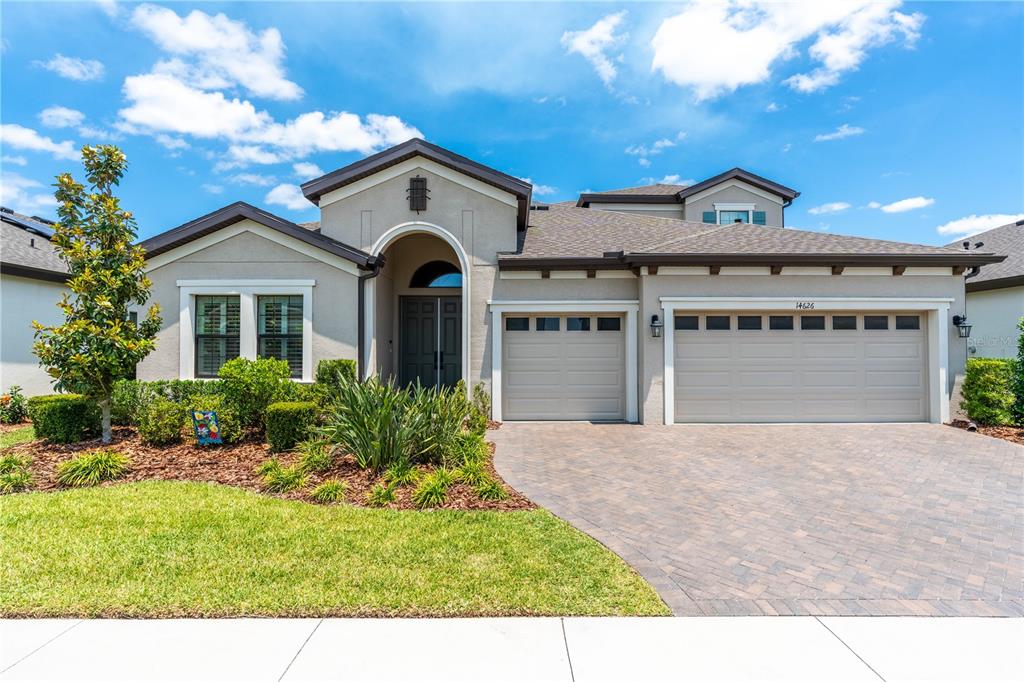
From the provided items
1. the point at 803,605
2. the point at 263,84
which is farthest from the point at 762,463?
the point at 263,84

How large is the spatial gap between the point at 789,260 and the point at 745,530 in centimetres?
763

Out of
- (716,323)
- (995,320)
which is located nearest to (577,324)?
(716,323)

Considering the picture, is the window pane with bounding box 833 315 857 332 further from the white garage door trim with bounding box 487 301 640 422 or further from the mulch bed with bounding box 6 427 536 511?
the mulch bed with bounding box 6 427 536 511

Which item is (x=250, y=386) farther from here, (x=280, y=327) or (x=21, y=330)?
(x=21, y=330)

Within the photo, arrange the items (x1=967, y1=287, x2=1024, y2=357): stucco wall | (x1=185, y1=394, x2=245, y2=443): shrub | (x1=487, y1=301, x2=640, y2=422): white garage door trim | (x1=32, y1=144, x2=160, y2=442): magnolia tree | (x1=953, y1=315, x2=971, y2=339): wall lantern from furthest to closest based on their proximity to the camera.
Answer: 1. (x1=967, y1=287, x2=1024, y2=357): stucco wall
2. (x1=487, y1=301, x2=640, y2=422): white garage door trim
3. (x1=953, y1=315, x2=971, y2=339): wall lantern
4. (x1=185, y1=394, x2=245, y2=443): shrub
5. (x1=32, y1=144, x2=160, y2=442): magnolia tree

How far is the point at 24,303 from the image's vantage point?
11.7 metres

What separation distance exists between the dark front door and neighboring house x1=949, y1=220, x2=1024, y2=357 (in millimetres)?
13739

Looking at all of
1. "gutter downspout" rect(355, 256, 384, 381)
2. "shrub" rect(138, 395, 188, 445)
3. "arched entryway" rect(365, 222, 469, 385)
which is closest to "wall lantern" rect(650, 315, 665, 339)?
"arched entryway" rect(365, 222, 469, 385)

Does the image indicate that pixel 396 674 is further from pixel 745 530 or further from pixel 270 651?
pixel 745 530

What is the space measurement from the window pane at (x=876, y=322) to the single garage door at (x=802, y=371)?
0.16 feet

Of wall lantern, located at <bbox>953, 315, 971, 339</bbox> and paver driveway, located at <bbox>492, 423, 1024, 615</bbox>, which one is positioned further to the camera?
wall lantern, located at <bbox>953, 315, 971, 339</bbox>

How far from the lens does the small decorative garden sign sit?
7570mm

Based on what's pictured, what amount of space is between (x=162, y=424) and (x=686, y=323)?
34.6 ft

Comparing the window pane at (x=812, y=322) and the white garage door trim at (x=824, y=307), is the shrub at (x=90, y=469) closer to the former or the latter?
the white garage door trim at (x=824, y=307)
